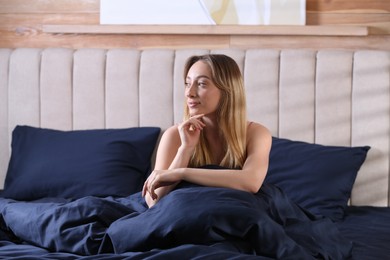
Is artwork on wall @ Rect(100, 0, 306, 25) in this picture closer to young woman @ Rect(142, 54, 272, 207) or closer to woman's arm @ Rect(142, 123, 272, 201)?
young woman @ Rect(142, 54, 272, 207)

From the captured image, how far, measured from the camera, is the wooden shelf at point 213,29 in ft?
12.3

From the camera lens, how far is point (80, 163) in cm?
355

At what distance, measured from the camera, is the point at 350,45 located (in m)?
3.78

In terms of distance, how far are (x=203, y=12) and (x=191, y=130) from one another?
1.18 meters

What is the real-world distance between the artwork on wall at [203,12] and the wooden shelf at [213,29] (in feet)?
0.10

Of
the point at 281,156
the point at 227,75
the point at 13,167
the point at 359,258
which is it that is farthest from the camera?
the point at 13,167

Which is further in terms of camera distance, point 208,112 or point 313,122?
point 313,122

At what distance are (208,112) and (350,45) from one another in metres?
1.20

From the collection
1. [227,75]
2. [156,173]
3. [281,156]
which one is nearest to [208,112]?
[227,75]

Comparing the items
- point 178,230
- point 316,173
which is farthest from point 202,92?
point 316,173

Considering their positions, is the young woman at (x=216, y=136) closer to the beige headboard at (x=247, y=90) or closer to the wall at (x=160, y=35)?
the beige headboard at (x=247, y=90)

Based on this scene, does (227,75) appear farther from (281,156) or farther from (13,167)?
(13,167)

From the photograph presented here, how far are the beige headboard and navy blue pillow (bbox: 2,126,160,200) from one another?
13cm

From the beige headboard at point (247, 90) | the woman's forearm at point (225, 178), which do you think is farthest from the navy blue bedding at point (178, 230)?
the beige headboard at point (247, 90)
